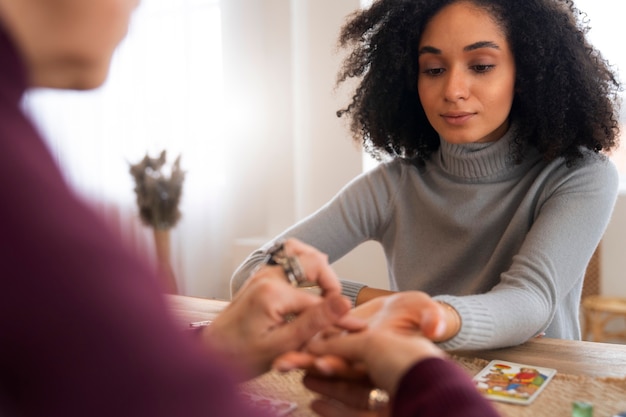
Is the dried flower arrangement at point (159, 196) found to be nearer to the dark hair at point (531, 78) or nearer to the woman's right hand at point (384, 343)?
the dark hair at point (531, 78)

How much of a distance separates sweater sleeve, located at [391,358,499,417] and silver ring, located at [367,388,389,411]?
111mm

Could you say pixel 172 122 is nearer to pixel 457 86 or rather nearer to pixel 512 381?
pixel 457 86

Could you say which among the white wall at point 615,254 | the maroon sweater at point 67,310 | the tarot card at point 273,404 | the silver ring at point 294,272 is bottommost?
the white wall at point 615,254

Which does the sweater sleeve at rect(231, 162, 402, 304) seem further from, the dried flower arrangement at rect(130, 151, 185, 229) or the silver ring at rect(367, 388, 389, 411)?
the dried flower arrangement at rect(130, 151, 185, 229)

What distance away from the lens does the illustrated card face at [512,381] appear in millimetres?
1052

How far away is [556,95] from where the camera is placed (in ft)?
5.76

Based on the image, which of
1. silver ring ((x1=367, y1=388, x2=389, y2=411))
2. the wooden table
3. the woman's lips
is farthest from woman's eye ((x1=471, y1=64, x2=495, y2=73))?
silver ring ((x1=367, y1=388, x2=389, y2=411))

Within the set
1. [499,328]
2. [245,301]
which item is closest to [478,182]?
[499,328]

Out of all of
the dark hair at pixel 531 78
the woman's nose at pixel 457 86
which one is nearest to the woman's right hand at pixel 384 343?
the woman's nose at pixel 457 86

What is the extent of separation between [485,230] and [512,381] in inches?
28.5

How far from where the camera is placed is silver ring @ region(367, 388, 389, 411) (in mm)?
754

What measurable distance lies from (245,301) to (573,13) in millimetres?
1310

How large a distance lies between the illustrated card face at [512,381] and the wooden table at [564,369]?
2cm

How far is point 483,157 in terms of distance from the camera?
1.81 metres
